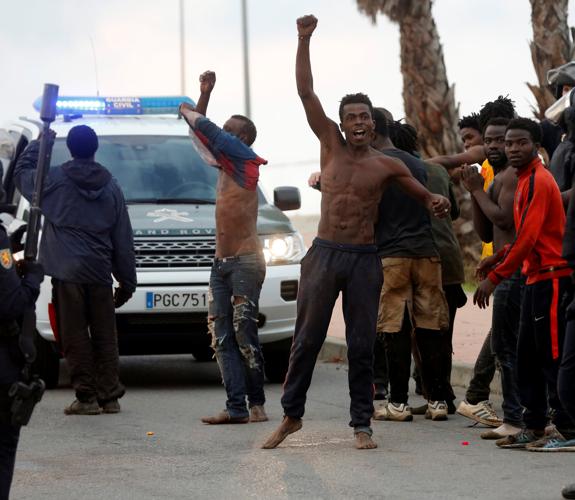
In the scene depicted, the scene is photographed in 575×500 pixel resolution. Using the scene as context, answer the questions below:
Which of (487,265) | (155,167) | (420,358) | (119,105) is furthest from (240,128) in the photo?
(119,105)

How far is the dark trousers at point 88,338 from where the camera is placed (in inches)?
405

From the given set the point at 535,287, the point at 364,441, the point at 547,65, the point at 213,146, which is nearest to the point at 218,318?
the point at 213,146

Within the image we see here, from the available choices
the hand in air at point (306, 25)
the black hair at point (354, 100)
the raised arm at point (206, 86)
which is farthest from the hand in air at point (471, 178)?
the raised arm at point (206, 86)

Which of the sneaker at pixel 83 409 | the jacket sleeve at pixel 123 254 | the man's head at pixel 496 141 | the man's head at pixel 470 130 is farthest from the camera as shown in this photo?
the man's head at pixel 470 130

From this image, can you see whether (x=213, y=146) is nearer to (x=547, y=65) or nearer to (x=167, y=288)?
(x=167, y=288)

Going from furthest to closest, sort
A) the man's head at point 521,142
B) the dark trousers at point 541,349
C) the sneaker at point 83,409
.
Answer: the sneaker at point 83,409, the man's head at point 521,142, the dark trousers at point 541,349

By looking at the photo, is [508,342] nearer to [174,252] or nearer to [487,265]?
[487,265]

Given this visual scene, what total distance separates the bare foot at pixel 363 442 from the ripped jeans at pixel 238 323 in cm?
141

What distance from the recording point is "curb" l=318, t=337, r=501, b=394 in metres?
11.5

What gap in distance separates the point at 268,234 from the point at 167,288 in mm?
984

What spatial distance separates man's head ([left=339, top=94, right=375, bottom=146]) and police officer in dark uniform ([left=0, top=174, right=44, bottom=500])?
10.3 feet

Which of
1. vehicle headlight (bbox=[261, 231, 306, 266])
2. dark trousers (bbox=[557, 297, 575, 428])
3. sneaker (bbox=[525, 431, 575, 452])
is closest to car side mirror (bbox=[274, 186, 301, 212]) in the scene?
vehicle headlight (bbox=[261, 231, 306, 266])

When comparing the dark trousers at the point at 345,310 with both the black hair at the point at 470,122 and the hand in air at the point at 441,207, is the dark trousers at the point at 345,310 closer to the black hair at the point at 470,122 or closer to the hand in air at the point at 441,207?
the hand in air at the point at 441,207

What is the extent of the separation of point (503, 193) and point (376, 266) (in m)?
0.90
